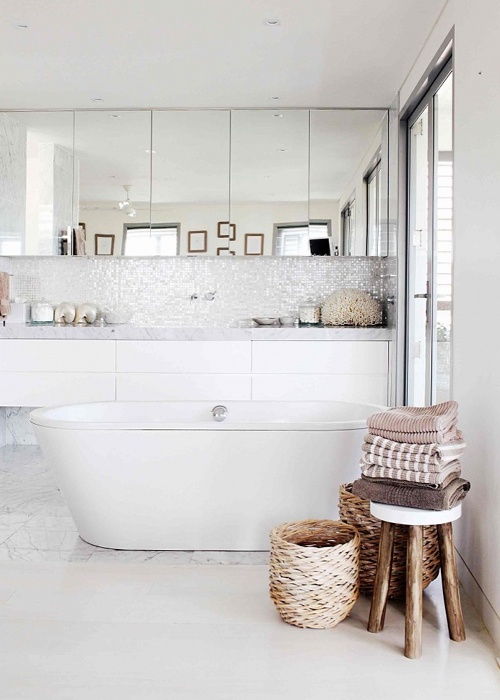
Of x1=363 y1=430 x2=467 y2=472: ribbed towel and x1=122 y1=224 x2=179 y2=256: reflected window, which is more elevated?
x1=122 y1=224 x2=179 y2=256: reflected window

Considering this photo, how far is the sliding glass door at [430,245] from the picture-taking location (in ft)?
12.4

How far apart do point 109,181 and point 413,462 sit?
381cm

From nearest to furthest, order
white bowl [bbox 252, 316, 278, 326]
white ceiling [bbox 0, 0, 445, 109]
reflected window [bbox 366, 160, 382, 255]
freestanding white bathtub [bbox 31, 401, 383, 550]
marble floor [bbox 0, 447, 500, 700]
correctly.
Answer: marble floor [bbox 0, 447, 500, 700]
freestanding white bathtub [bbox 31, 401, 383, 550]
white ceiling [bbox 0, 0, 445, 109]
reflected window [bbox 366, 160, 382, 255]
white bowl [bbox 252, 316, 278, 326]

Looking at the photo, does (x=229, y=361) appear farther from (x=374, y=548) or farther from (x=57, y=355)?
(x=374, y=548)

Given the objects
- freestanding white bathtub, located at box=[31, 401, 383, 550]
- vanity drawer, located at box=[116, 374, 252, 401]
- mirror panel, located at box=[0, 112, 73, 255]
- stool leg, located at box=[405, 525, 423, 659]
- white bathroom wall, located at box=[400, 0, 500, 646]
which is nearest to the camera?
stool leg, located at box=[405, 525, 423, 659]

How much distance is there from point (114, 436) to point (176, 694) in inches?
49.7

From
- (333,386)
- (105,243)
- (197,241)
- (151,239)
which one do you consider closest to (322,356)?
(333,386)

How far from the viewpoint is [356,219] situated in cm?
532

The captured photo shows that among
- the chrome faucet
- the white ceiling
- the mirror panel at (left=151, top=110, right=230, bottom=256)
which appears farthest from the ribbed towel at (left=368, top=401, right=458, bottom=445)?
the mirror panel at (left=151, top=110, right=230, bottom=256)

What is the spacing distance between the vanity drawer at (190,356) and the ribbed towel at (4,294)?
1046 mm

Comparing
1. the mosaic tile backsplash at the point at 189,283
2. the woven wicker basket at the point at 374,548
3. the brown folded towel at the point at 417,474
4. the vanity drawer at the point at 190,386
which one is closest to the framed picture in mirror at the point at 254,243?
the mosaic tile backsplash at the point at 189,283

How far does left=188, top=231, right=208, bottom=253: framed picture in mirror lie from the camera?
17.6 ft

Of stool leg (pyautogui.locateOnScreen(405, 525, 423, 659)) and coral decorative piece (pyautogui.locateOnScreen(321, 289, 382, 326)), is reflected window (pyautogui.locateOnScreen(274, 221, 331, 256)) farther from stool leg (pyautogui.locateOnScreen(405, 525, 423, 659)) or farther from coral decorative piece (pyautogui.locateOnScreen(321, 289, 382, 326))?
stool leg (pyautogui.locateOnScreen(405, 525, 423, 659))

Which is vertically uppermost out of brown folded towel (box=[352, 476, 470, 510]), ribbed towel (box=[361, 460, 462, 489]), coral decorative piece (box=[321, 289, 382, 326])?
coral decorative piece (box=[321, 289, 382, 326])
